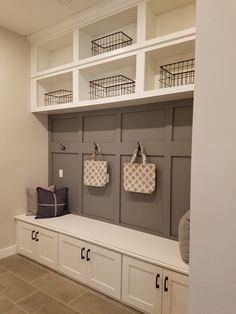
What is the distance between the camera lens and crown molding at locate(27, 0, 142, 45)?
236 centimetres

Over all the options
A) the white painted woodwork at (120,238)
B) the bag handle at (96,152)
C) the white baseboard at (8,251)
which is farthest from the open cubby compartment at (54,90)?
the white baseboard at (8,251)

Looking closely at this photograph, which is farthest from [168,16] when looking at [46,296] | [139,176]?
[46,296]

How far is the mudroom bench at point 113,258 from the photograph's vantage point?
76.4 inches

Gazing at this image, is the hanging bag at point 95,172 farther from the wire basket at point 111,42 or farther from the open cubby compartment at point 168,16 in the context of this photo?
the open cubby compartment at point 168,16

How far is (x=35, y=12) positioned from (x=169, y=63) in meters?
1.60

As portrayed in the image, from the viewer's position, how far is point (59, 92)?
3.36 meters

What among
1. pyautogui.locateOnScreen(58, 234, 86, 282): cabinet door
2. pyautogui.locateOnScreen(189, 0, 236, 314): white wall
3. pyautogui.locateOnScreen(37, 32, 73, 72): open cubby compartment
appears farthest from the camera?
pyautogui.locateOnScreen(37, 32, 73, 72): open cubby compartment

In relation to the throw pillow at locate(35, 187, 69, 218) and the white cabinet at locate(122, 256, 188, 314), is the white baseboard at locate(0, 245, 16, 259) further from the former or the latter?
the white cabinet at locate(122, 256, 188, 314)

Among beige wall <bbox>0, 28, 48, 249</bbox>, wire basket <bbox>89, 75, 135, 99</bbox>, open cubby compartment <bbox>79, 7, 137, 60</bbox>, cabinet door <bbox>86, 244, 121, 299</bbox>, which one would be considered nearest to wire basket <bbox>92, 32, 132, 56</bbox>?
open cubby compartment <bbox>79, 7, 137, 60</bbox>

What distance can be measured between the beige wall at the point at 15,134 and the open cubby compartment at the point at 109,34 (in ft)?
3.21

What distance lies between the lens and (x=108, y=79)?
2.85m

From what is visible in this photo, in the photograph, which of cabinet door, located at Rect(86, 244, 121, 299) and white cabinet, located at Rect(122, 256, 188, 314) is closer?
white cabinet, located at Rect(122, 256, 188, 314)

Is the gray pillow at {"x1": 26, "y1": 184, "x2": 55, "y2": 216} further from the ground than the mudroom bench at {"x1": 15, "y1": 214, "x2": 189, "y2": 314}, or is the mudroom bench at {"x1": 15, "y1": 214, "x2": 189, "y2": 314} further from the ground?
the gray pillow at {"x1": 26, "y1": 184, "x2": 55, "y2": 216}

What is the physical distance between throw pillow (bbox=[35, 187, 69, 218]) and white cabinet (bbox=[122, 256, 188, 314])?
1320mm
